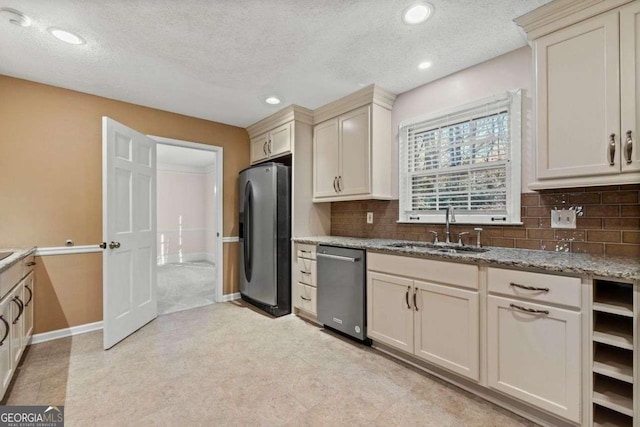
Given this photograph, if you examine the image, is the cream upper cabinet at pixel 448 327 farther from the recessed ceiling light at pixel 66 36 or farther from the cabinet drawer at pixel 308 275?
the recessed ceiling light at pixel 66 36

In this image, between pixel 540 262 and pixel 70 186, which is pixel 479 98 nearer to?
pixel 540 262

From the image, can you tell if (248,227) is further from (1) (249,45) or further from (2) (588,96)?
(2) (588,96)

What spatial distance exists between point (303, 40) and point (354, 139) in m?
1.15

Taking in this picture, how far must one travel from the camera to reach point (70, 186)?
280 cm

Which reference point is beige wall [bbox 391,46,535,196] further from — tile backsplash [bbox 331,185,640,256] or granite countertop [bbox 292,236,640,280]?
granite countertop [bbox 292,236,640,280]

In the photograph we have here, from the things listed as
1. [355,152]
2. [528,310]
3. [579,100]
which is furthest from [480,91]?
[528,310]

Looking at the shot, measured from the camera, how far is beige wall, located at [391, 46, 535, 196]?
2.08 meters

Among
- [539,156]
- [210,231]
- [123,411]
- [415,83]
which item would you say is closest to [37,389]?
[123,411]

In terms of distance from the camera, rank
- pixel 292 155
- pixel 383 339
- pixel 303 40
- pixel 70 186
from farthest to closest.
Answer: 1. pixel 292 155
2. pixel 70 186
3. pixel 383 339
4. pixel 303 40

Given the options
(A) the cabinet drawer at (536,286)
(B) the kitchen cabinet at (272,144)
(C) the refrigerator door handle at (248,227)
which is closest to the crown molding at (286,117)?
(B) the kitchen cabinet at (272,144)

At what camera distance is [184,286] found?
4.66 m

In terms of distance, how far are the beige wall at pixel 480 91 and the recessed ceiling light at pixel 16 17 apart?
2892mm

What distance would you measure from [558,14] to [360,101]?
1.57 m

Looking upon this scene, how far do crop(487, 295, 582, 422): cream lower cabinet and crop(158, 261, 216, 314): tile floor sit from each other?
3.31 metres
